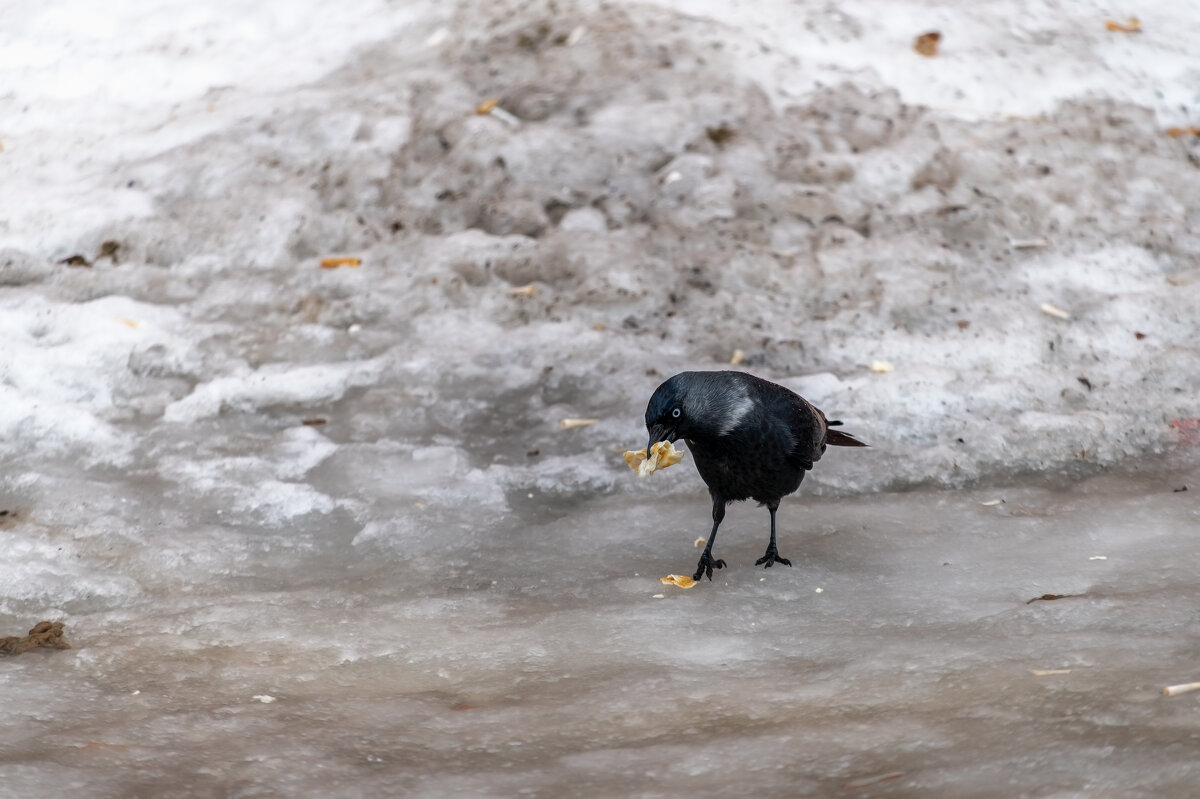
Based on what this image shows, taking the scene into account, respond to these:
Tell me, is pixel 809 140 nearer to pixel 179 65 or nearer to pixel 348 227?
pixel 348 227

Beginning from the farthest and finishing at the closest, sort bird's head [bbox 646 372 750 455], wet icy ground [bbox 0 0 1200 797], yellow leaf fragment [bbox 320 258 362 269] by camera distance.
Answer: yellow leaf fragment [bbox 320 258 362 269], bird's head [bbox 646 372 750 455], wet icy ground [bbox 0 0 1200 797]

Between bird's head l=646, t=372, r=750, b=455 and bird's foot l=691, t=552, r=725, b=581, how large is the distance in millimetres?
369

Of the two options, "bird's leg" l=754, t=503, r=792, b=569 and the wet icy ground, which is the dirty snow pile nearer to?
the wet icy ground

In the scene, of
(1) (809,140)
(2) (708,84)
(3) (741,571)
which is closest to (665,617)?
(3) (741,571)

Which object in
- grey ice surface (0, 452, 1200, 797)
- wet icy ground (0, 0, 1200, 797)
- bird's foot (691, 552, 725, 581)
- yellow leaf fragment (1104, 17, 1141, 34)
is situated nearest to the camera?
grey ice surface (0, 452, 1200, 797)

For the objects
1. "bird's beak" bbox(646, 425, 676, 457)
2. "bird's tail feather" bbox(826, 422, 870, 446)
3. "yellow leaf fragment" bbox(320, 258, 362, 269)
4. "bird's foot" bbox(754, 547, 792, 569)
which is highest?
"bird's beak" bbox(646, 425, 676, 457)

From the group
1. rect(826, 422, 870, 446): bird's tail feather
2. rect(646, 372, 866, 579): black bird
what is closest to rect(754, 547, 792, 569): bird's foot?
rect(646, 372, 866, 579): black bird

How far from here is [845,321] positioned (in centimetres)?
517

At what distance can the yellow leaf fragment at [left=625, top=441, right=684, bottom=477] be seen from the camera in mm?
3664

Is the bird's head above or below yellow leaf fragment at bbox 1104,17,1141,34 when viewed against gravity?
below

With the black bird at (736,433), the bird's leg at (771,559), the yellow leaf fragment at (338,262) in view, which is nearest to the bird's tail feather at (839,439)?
the black bird at (736,433)

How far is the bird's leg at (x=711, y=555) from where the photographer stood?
3.74 metres

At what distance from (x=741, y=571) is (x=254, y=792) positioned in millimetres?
1717

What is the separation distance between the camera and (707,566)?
3.75 metres
